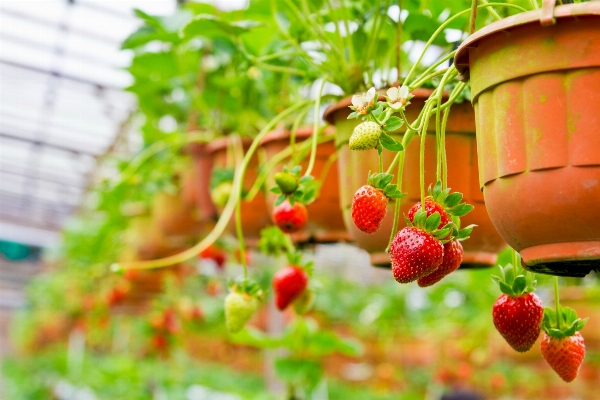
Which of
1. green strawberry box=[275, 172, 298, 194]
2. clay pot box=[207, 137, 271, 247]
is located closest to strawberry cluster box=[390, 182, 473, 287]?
green strawberry box=[275, 172, 298, 194]

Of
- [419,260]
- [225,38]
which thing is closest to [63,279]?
[225,38]

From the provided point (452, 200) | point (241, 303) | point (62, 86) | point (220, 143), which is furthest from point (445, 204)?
point (62, 86)

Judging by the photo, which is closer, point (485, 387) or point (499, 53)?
point (499, 53)

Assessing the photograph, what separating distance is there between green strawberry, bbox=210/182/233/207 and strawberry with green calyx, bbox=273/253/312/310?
43 centimetres

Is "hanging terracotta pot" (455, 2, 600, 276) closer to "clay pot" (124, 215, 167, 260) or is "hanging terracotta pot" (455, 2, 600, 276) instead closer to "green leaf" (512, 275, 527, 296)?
"green leaf" (512, 275, 527, 296)

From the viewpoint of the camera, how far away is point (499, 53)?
54 cm

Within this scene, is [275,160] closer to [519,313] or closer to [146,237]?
[519,313]

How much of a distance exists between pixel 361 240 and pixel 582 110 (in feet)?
1.19

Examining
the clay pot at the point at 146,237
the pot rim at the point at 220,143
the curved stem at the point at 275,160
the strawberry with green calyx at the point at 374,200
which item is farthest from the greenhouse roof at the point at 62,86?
the strawberry with green calyx at the point at 374,200

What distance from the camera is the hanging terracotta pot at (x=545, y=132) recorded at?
498mm

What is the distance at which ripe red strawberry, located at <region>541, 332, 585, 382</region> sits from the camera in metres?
0.63

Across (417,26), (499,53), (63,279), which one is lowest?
(63,279)

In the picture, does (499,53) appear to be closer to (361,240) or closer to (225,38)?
(361,240)

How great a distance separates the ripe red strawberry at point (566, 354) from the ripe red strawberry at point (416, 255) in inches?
6.3
